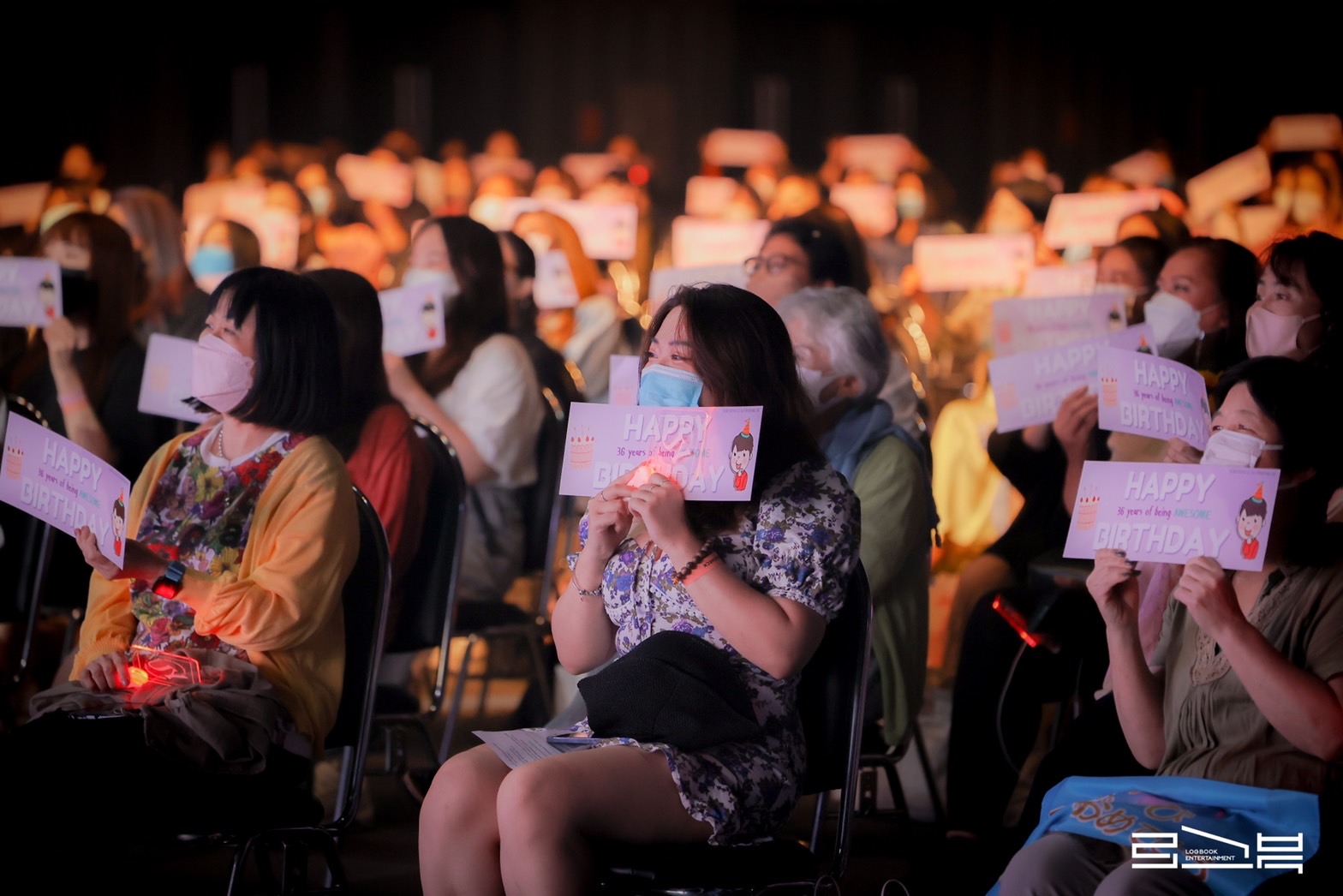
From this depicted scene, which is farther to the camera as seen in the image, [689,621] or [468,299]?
[468,299]

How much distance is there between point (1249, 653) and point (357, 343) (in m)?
2.04

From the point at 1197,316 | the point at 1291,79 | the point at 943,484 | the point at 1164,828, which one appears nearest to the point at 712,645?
the point at 1164,828

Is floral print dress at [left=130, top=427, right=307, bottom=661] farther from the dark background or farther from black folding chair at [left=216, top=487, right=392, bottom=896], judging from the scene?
the dark background

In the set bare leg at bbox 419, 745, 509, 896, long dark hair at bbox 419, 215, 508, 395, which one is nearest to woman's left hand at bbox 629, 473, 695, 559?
bare leg at bbox 419, 745, 509, 896

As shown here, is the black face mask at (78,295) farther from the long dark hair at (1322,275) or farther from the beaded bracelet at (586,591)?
the long dark hair at (1322,275)

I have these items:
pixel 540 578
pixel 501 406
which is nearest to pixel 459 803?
pixel 501 406

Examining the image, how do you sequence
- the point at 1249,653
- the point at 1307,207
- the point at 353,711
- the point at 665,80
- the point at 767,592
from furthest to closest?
the point at 665,80 → the point at 1307,207 → the point at 353,711 → the point at 767,592 → the point at 1249,653

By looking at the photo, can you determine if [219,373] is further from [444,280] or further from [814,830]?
[444,280]

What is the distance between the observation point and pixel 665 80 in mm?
13156

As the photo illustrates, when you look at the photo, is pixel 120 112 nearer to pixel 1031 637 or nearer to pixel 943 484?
pixel 943 484

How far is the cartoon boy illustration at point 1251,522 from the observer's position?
1.98 meters

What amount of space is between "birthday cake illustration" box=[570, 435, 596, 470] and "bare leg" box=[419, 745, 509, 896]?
1.61ft

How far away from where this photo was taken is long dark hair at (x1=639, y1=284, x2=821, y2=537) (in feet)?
7.39

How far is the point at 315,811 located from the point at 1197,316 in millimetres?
2296
